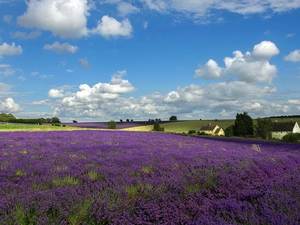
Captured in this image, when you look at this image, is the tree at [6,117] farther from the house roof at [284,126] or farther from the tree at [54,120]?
the house roof at [284,126]

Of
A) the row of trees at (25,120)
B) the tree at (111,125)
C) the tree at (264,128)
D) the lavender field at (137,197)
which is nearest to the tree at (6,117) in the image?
the row of trees at (25,120)

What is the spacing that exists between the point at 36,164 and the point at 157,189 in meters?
3.60

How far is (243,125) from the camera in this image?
184 feet

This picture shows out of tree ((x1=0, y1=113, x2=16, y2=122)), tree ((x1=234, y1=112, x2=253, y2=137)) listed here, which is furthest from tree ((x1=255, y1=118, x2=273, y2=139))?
tree ((x1=0, y1=113, x2=16, y2=122))

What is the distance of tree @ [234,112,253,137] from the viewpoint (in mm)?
55653

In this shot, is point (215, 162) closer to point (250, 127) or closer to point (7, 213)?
point (7, 213)

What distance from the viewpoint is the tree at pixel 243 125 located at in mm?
55653

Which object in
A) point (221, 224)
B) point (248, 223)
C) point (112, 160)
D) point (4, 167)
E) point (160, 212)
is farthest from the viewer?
point (112, 160)

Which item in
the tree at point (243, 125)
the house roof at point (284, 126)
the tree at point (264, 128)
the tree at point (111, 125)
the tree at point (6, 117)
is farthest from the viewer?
the house roof at point (284, 126)

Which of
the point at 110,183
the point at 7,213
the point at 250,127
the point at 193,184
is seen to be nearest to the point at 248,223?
the point at 193,184

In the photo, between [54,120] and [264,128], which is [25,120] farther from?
[264,128]

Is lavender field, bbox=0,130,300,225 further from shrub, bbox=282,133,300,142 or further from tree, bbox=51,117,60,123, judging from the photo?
tree, bbox=51,117,60,123

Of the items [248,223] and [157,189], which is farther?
[157,189]

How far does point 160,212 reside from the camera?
4086mm
